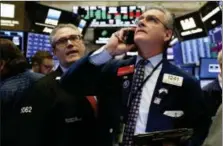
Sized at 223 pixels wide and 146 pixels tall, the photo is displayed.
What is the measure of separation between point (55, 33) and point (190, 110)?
1.07m

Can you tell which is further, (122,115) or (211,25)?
(211,25)

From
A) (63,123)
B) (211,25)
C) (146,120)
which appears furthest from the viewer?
(211,25)

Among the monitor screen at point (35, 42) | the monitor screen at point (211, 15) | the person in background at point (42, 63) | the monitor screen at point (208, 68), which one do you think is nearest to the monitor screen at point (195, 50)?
the monitor screen at point (211, 15)

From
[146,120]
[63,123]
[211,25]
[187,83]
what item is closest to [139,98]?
[146,120]

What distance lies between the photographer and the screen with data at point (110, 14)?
10258mm

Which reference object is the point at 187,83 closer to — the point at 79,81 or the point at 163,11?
the point at 163,11

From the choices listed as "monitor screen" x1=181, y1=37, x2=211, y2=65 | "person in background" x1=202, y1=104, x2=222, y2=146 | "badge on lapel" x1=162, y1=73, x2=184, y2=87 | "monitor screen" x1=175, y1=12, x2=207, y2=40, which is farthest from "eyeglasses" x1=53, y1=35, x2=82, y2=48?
"monitor screen" x1=181, y1=37, x2=211, y2=65

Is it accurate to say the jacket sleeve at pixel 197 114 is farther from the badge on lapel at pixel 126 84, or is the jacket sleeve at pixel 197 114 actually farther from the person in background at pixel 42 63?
the person in background at pixel 42 63

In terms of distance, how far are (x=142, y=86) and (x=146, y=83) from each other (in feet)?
0.10

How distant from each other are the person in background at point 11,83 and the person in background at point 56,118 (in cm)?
10

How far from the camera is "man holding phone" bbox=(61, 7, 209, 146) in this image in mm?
2375

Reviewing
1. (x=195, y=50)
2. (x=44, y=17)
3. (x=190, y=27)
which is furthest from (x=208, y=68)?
(x=44, y=17)

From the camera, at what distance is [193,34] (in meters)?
8.18

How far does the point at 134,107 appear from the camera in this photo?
2395 millimetres
